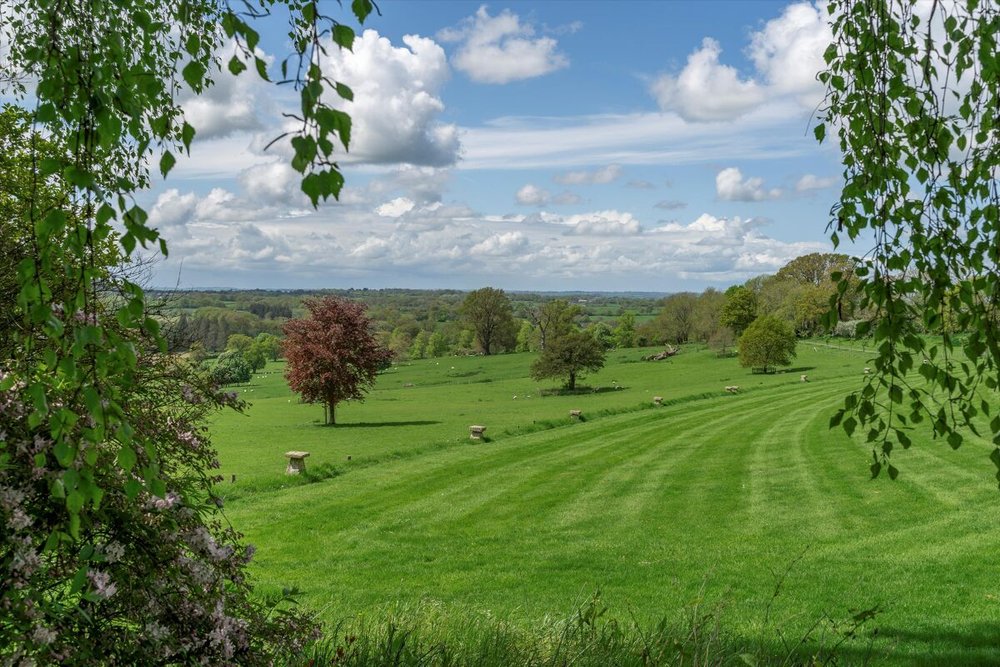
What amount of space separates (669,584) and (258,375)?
72952 millimetres

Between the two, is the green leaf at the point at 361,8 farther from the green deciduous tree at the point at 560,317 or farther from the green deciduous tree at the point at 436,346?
the green deciduous tree at the point at 436,346

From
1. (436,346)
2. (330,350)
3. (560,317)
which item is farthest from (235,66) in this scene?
(436,346)

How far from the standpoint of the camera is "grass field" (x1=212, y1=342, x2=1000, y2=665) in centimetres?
899

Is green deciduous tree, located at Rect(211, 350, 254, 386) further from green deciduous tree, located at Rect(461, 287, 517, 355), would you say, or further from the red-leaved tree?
green deciduous tree, located at Rect(461, 287, 517, 355)

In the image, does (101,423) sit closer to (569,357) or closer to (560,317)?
(569,357)

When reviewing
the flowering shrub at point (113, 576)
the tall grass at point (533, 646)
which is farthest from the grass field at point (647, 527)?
the flowering shrub at point (113, 576)

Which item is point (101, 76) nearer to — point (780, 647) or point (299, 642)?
point (299, 642)

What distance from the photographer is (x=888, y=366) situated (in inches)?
167

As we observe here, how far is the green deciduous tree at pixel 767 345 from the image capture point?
57.7 m

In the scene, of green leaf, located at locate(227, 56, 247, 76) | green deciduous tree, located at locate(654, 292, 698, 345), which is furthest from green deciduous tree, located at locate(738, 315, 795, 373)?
green leaf, located at locate(227, 56, 247, 76)

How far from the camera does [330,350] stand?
119 feet

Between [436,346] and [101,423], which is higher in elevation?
[101,423]

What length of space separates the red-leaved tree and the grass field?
16.5ft

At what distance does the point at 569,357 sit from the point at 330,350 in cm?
2313
